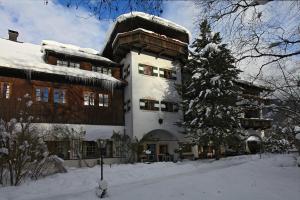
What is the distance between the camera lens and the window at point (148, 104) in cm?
2883

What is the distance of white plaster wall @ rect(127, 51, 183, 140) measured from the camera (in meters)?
28.1

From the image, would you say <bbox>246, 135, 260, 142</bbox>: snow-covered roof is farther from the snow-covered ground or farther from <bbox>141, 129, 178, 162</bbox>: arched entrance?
the snow-covered ground

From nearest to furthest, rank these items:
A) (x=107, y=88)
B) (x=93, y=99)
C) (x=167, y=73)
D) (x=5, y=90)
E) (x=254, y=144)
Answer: (x=5, y=90), (x=93, y=99), (x=107, y=88), (x=167, y=73), (x=254, y=144)

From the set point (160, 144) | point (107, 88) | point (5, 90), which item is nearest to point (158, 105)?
point (160, 144)

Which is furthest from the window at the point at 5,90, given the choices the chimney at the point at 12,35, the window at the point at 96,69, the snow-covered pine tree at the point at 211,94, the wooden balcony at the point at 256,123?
the wooden balcony at the point at 256,123

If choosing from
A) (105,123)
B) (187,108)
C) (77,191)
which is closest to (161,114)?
(187,108)

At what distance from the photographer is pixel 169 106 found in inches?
1212

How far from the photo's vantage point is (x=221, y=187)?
12336mm

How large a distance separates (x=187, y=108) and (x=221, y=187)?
52.5 ft

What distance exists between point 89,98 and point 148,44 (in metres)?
7.19

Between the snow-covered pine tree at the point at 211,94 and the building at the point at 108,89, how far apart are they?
9.93 feet

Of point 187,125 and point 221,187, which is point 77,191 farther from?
point 187,125

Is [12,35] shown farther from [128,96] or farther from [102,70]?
[128,96]

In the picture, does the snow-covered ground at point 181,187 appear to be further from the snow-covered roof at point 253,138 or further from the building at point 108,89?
the snow-covered roof at point 253,138
